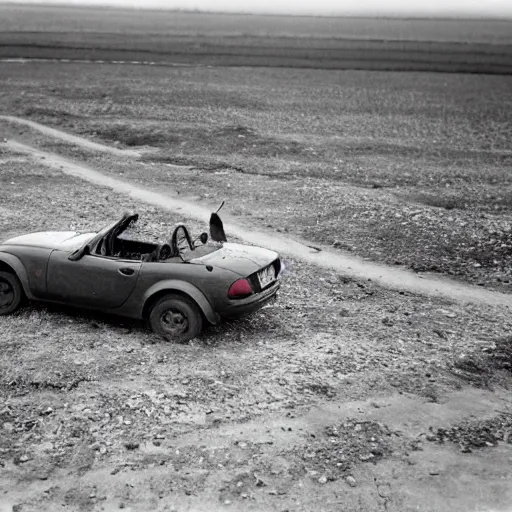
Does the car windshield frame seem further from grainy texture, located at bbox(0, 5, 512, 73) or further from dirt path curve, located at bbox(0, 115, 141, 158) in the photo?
grainy texture, located at bbox(0, 5, 512, 73)

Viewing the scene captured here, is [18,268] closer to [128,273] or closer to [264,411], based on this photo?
[128,273]

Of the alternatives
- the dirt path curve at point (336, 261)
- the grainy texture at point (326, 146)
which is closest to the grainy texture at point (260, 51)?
the grainy texture at point (326, 146)

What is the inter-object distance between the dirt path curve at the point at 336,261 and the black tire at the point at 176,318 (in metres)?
4.46

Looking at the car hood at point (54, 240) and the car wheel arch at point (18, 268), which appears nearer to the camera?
the car wheel arch at point (18, 268)

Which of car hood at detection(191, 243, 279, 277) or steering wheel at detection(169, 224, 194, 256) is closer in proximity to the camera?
car hood at detection(191, 243, 279, 277)

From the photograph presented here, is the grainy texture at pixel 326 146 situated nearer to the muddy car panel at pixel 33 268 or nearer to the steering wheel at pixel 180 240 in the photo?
the steering wheel at pixel 180 240

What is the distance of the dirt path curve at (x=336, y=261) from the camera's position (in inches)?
474

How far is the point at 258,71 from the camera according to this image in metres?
50.8

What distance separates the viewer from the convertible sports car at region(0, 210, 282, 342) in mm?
8945

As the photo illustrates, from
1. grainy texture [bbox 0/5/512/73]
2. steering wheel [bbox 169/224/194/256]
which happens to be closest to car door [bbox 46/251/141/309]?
steering wheel [bbox 169/224/194/256]

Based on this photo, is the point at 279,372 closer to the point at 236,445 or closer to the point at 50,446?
the point at 236,445

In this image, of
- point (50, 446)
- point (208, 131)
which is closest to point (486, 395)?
point (50, 446)

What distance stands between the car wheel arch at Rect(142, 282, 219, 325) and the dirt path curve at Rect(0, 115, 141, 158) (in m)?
14.9

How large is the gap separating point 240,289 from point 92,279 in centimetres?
201
